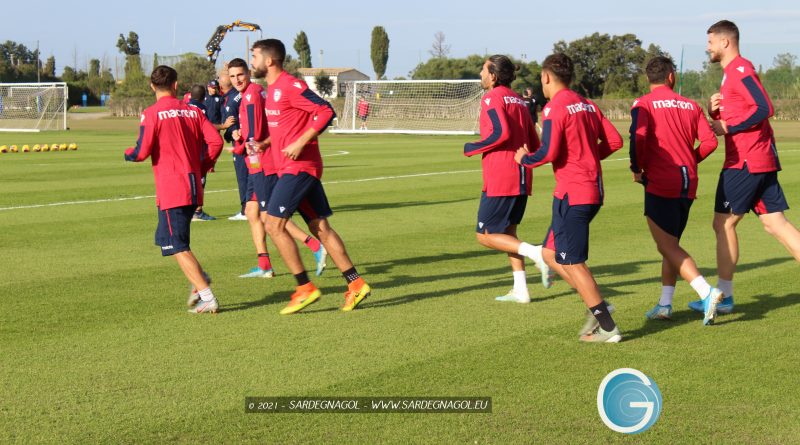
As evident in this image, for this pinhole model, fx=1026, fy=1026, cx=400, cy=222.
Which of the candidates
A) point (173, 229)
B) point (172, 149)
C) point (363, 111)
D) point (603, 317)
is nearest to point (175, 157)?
point (172, 149)

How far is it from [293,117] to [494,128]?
1.63 m

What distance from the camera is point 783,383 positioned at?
606 centimetres

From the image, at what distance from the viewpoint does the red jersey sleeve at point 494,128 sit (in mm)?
8305

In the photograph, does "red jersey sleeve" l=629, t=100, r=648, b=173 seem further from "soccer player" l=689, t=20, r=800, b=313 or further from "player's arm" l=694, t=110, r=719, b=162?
"soccer player" l=689, t=20, r=800, b=313

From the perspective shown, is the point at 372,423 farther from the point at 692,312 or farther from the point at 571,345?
the point at 692,312

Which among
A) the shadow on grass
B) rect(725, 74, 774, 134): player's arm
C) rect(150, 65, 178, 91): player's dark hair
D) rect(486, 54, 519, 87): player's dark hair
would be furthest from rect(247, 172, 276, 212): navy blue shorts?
rect(725, 74, 774, 134): player's arm

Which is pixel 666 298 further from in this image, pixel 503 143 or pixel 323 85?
pixel 323 85

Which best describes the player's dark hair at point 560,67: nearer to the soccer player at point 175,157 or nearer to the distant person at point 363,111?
the soccer player at point 175,157

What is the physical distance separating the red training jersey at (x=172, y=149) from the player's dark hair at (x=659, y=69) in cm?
341

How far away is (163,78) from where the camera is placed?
8.13m

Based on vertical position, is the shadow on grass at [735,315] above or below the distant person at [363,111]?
above

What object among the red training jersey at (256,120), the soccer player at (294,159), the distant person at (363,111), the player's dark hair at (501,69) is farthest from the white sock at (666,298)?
the distant person at (363,111)

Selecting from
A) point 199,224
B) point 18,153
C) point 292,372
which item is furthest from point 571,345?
point 18,153

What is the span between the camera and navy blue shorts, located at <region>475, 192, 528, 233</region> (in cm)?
870
